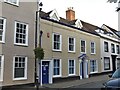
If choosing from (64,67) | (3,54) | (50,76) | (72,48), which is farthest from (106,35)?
(3,54)

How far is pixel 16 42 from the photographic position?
1764 cm

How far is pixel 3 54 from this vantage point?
1639 cm

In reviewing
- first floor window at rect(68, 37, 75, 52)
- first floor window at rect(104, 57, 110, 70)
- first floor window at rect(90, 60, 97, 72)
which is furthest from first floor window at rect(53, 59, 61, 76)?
first floor window at rect(104, 57, 110, 70)

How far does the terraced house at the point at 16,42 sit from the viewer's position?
54.2ft

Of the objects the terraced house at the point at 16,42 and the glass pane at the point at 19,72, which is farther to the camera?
the glass pane at the point at 19,72

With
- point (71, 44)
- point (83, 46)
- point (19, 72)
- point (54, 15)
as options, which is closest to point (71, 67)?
point (71, 44)

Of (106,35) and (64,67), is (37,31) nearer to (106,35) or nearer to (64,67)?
(64,67)

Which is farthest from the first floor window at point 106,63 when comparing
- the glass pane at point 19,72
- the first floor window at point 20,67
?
the glass pane at point 19,72

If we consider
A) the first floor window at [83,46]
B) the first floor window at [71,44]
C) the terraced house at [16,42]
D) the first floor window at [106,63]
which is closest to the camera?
the terraced house at [16,42]

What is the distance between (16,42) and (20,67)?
2082 millimetres

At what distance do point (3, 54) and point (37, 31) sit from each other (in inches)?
173

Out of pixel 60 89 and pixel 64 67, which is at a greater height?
pixel 64 67

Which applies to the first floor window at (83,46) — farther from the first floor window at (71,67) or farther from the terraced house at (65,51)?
the first floor window at (71,67)

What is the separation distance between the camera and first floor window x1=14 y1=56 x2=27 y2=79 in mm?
17328
